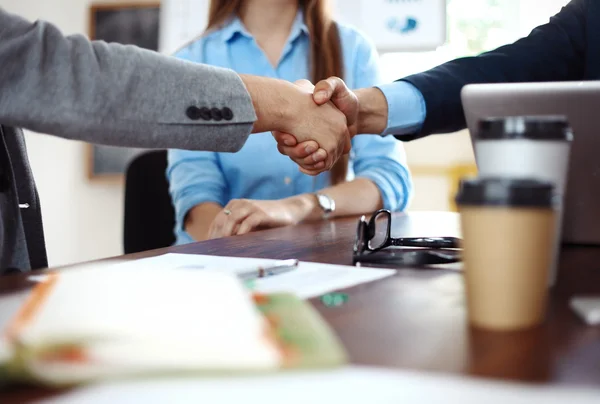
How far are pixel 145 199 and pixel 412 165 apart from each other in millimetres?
1404

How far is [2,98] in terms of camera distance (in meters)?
0.74

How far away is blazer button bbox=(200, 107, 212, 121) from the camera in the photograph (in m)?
0.87

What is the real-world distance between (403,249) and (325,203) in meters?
0.64

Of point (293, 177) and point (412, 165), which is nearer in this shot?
point (293, 177)

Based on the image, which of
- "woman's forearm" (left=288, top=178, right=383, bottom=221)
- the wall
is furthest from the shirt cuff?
the wall

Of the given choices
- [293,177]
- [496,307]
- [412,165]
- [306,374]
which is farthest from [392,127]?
[412,165]

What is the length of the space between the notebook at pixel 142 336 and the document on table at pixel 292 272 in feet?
0.33

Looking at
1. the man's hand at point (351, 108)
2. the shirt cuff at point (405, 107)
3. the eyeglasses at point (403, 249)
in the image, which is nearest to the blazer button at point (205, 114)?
the eyeglasses at point (403, 249)

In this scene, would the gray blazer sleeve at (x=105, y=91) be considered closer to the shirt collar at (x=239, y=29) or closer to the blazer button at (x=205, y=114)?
the blazer button at (x=205, y=114)

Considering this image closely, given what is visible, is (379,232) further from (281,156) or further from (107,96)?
(281,156)

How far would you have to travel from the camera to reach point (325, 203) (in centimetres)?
146

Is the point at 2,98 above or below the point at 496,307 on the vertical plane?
above

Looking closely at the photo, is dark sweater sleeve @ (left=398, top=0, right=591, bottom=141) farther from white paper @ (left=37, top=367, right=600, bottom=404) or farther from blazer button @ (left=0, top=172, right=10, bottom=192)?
white paper @ (left=37, top=367, right=600, bottom=404)

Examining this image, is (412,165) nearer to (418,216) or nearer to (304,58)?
(304,58)
